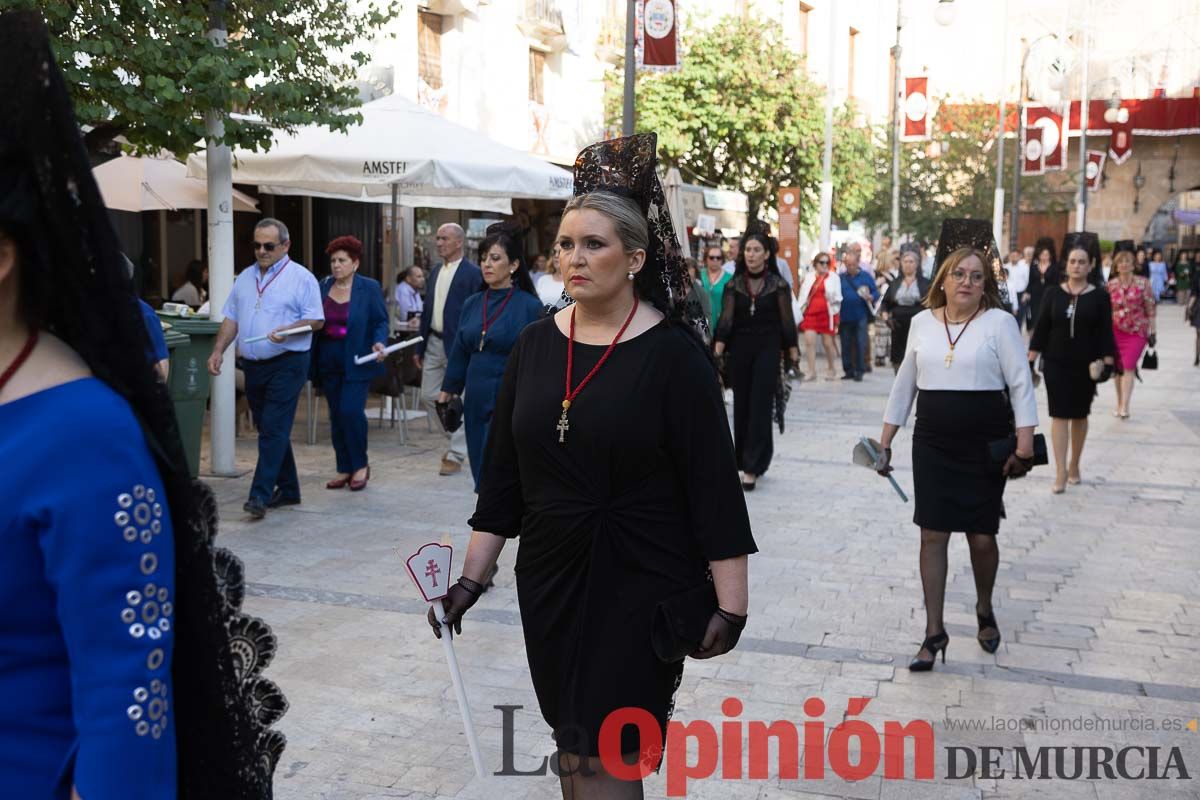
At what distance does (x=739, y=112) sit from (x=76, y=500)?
25706 mm

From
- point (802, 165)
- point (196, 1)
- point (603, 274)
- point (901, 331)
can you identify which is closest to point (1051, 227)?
point (802, 165)

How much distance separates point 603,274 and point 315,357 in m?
7.10

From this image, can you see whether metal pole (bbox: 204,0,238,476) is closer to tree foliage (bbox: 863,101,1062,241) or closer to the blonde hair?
the blonde hair

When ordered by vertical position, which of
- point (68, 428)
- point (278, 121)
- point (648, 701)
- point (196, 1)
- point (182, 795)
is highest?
point (196, 1)

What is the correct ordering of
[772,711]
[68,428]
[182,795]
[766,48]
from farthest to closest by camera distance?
[766,48] < [772,711] < [182,795] < [68,428]

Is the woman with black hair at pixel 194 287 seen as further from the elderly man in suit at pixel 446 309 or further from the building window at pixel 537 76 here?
the building window at pixel 537 76

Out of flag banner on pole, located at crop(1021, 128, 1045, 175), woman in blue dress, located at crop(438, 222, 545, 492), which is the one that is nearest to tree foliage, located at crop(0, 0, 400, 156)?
woman in blue dress, located at crop(438, 222, 545, 492)

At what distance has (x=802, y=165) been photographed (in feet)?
94.9

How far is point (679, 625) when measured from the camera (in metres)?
3.14

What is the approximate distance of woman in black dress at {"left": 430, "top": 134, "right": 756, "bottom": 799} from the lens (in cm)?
318

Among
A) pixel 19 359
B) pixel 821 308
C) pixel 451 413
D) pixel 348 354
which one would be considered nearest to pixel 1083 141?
pixel 821 308

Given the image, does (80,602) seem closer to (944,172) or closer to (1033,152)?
(1033,152)

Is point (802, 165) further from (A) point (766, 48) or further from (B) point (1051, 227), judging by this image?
(B) point (1051, 227)

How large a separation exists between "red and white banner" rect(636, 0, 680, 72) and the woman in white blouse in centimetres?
851
